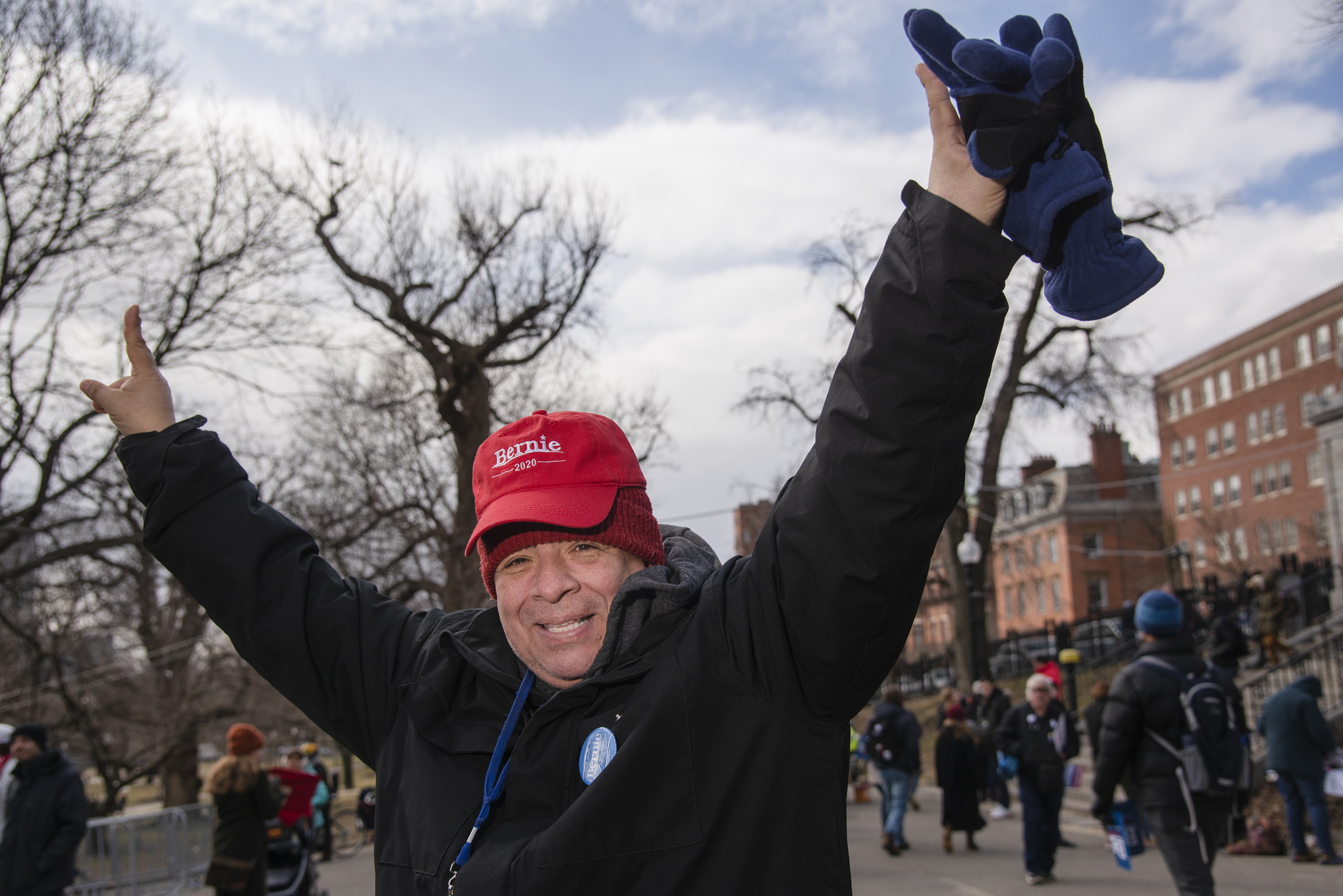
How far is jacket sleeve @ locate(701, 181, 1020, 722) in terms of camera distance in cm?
153

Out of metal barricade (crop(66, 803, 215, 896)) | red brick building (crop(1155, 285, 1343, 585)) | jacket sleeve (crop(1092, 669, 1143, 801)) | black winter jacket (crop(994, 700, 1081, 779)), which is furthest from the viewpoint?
red brick building (crop(1155, 285, 1343, 585))

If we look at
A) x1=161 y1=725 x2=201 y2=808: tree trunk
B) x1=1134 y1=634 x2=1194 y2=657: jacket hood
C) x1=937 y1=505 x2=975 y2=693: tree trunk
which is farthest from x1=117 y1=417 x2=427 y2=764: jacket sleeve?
x1=161 y1=725 x2=201 y2=808: tree trunk

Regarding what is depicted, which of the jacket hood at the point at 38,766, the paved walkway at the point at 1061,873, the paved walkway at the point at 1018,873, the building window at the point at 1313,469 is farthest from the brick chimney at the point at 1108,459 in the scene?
the jacket hood at the point at 38,766

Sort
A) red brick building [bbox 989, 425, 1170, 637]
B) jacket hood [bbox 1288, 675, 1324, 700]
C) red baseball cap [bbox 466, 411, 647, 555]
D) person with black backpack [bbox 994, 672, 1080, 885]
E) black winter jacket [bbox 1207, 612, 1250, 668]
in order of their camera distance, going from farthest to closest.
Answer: red brick building [bbox 989, 425, 1170, 637], black winter jacket [bbox 1207, 612, 1250, 668], jacket hood [bbox 1288, 675, 1324, 700], person with black backpack [bbox 994, 672, 1080, 885], red baseball cap [bbox 466, 411, 647, 555]

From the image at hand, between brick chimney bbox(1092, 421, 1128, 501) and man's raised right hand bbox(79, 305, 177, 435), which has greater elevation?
brick chimney bbox(1092, 421, 1128, 501)

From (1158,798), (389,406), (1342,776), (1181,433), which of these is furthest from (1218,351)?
(1158,798)

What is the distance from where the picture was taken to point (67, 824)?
676 centimetres

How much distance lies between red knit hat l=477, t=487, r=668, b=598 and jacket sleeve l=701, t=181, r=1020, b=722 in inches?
19.1

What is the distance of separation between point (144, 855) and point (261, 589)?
11233 mm

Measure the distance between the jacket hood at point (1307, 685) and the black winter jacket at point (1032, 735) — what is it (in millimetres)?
1957

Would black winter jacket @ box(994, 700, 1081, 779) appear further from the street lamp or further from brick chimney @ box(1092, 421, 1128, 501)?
brick chimney @ box(1092, 421, 1128, 501)

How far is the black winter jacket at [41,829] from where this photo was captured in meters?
6.59

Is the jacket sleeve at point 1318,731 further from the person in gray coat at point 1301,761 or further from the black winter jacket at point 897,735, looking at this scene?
the black winter jacket at point 897,735

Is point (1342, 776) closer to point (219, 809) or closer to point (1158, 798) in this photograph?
point (1158, 798)
